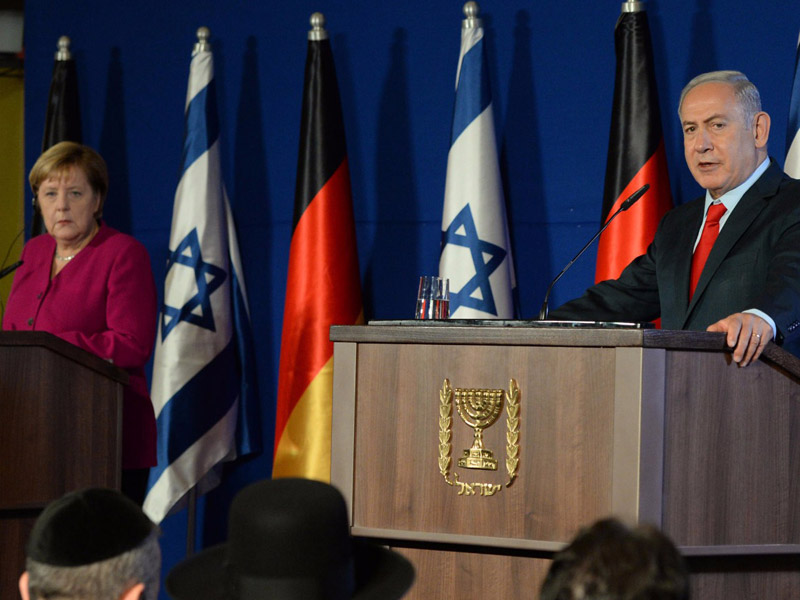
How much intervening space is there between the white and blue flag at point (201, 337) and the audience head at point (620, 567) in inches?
144

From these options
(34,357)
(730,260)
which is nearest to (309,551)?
(730,260)

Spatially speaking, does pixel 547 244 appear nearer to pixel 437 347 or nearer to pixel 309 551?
pixel 437 347

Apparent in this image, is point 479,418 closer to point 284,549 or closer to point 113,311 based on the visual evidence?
point 284,549

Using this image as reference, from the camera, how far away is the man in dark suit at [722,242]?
8.18 ft

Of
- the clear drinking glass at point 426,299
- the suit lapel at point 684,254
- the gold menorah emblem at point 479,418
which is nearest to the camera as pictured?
the gold menorah emblem at point 479,418

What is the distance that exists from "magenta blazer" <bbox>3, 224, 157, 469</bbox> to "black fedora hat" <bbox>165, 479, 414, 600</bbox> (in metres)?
2.26

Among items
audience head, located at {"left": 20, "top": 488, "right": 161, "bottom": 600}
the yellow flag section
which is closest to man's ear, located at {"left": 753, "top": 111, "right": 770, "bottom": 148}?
audience head, located at {"left": 20, "top": 488, "right": 161, "bottom": 600}

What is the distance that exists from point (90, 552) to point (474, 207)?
3059mm

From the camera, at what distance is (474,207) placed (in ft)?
13.6

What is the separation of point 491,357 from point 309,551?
1015 mm

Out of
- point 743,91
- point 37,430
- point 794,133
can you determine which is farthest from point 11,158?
point 743,91

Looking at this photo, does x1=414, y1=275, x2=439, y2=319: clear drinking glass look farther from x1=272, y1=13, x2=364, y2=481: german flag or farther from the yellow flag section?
the yellow flag section

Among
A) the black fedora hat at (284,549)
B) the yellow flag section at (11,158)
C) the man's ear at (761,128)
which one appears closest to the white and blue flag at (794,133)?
the man's ear at (761,128)

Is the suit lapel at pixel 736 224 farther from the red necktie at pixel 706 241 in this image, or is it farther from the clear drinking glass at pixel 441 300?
the clear drinking glass at pixel 441 300
